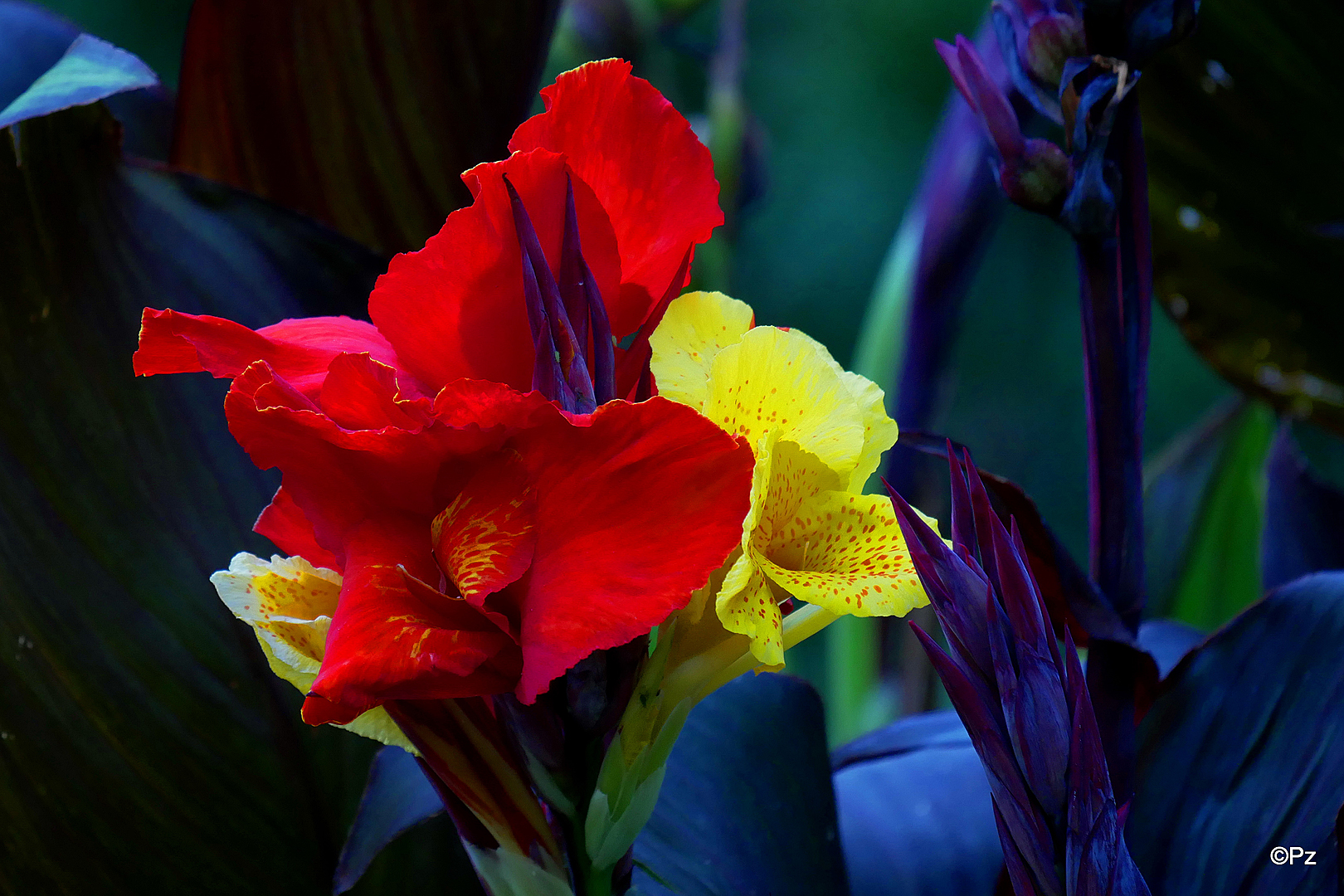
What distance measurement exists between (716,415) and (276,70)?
0.23 metres

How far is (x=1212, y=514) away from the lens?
0.55m

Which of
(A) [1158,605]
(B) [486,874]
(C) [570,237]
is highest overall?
(C) [570,237]

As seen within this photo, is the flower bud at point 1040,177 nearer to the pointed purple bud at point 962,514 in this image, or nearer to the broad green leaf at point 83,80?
the pointed purple bud at point 962,514

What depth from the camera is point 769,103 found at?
8.88 feet

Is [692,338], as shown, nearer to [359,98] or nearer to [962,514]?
[962,514]

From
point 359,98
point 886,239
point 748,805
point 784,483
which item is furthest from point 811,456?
point 886,239

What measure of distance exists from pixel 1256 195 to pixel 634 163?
36 cm

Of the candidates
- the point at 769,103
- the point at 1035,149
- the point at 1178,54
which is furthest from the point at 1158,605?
the point at 769,103

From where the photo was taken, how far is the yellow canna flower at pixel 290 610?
0.61 ft

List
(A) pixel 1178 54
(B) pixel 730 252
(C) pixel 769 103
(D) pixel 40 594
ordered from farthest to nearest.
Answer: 1. (C) pixel 769 103
2. (B) pixel 730 252
3. (A) pixel 1178 54
4. (D) pixel 40 594

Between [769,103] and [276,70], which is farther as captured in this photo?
[769,103]

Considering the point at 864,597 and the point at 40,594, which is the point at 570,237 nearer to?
the point at 864,597

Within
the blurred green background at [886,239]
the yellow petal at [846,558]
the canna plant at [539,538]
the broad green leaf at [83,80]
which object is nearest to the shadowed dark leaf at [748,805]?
the canna plant at [539,538]

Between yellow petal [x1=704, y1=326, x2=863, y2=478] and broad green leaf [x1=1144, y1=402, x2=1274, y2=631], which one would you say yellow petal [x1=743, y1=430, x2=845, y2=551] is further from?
broad green leaf [x1=1144, y1=402, x2=1274, y2=631]
